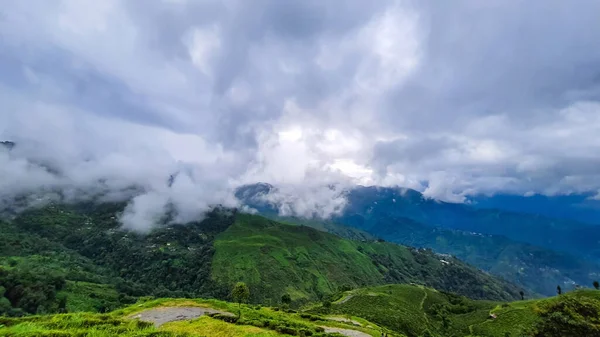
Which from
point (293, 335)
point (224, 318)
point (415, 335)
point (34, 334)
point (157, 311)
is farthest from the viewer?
point (415, 335)

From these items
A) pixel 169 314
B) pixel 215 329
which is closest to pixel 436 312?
pixel 169 314

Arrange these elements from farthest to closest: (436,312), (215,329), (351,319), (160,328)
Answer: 1. (436,312)
2. (351,319)
3. (215,329)
4. (160,328)

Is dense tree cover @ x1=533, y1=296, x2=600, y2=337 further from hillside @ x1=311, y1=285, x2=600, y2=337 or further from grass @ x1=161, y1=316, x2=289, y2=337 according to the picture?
grass @ x1=161, y1=316, x2=289, y2=337

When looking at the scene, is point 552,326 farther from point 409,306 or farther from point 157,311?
point 409,306

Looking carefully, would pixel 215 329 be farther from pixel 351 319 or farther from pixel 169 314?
pixel 351 319

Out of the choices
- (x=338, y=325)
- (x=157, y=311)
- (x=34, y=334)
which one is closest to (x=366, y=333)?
(x=338, y=325)

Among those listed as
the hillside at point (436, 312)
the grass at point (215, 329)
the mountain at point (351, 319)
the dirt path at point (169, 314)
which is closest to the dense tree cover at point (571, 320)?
the mountain at point (351, 319)

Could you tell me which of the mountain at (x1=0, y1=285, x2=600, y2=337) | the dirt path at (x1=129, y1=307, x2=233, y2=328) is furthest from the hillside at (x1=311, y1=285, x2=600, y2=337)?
the dirt path at (x1=129, y1=307, x2=233, y2=328)

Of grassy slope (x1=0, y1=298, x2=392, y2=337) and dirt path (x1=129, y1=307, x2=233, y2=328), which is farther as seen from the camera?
dirt path (x1=129, y1=307, x2=233, y2=328)

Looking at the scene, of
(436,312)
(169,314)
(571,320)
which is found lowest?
(571,320)
